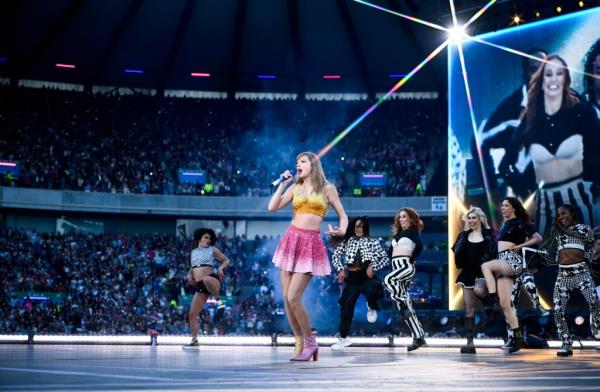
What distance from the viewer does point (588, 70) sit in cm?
1872

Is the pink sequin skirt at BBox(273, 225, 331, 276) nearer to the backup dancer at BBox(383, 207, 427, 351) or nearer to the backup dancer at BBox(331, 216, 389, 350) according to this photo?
the backup dancer at BBox(383, 207, 427, 351)

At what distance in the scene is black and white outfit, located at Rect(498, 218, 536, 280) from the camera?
10.7 meters

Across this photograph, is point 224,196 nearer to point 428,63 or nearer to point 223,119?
point 223,119

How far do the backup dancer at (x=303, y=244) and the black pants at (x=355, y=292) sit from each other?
315 cm

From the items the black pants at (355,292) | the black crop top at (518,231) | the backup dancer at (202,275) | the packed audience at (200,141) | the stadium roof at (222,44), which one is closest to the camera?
the black crop top at (518,231)

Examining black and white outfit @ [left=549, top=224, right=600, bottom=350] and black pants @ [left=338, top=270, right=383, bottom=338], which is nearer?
black and white outfit @ [left=549, top=224, right=600, bottom=350]

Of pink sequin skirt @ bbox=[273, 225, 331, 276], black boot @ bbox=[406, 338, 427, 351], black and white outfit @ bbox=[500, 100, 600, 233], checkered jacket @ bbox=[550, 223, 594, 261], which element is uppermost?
black and white outfit @ bbox=[500, 100, 600, 233]

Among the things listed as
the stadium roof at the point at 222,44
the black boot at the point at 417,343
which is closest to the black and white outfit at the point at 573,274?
the black boot at the point at 417,343

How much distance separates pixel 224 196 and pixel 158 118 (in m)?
5.34

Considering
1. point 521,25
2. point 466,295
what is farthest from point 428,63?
point 466,295

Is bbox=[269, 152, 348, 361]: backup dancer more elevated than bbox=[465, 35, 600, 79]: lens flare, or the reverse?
bbox=[465, 35, 600, 79]: lens flare

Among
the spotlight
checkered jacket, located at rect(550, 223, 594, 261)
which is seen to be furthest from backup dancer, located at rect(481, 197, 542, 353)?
the spotlight

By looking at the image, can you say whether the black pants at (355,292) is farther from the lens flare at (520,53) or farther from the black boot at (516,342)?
the lens flare at (520,53)

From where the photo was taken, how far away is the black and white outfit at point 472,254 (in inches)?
427
